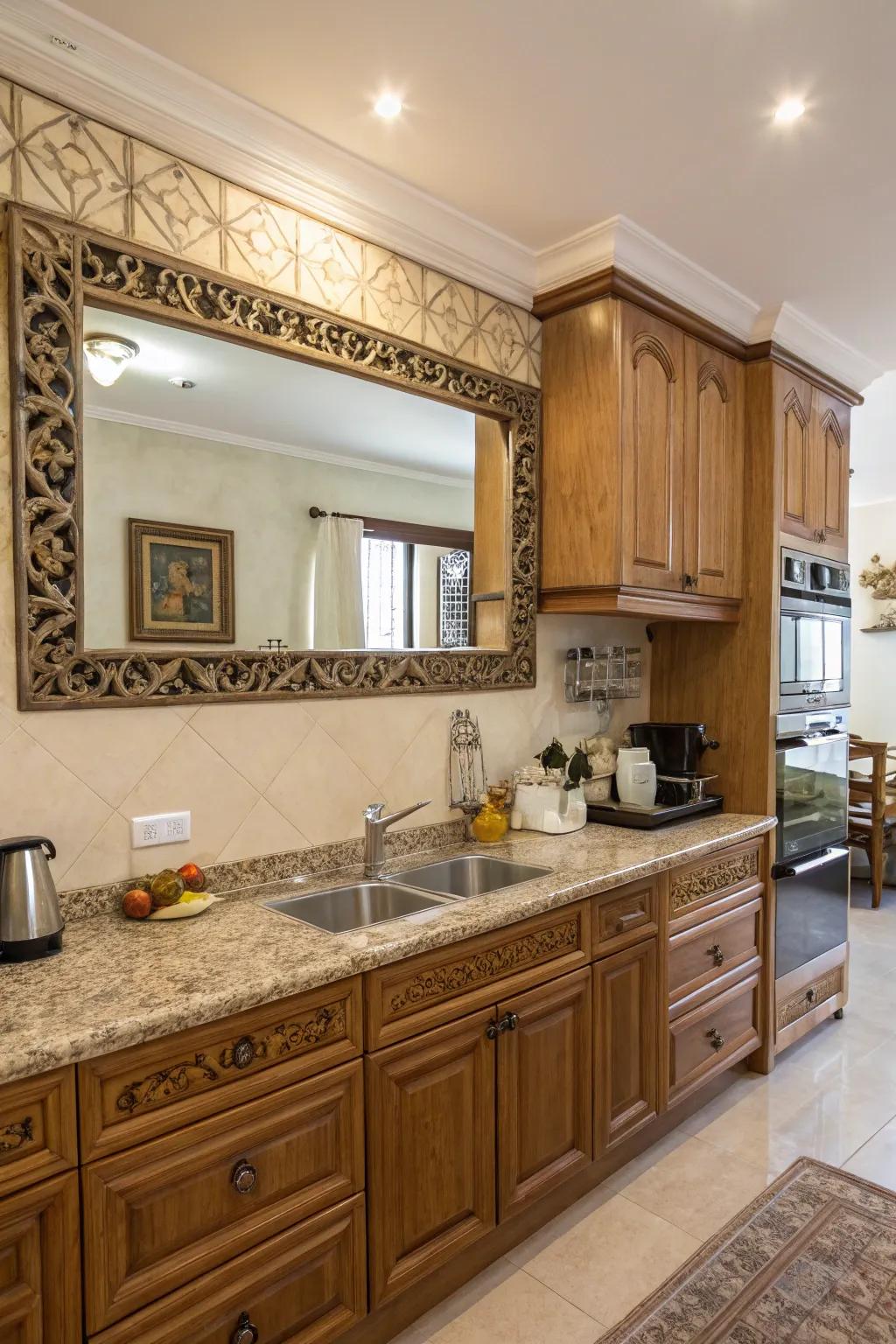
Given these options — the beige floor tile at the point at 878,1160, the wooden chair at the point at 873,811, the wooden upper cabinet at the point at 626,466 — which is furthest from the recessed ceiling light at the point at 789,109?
the wooden chair at the point at 873,811

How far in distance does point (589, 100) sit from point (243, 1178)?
7.58 feet

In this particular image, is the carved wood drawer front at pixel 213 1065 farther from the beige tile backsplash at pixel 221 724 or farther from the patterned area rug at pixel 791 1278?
the patterned area rug at pixel 791 1278

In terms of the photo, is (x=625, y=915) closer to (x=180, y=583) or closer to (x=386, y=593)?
(x=386, y=593)

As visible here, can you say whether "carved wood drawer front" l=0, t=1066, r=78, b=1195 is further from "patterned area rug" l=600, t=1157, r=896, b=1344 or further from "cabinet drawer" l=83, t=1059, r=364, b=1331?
"patterned area rug" l=600, t=1157, r=896, b=1344

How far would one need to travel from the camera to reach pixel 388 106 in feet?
6.28

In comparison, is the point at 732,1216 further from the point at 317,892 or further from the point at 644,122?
the point at 644,122

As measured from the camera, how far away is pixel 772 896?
3043 millimetres

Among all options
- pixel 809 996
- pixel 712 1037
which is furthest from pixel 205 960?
pixel 809 996

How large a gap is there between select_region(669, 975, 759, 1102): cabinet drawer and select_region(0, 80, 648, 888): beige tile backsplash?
979 mm

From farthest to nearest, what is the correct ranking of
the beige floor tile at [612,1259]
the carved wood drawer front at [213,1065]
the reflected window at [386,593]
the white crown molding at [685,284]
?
the white crown molding at [685,284], the reflected window at [386,593], the beige floor tile at [612,1259], the carved wood drawer front at [213,1065]

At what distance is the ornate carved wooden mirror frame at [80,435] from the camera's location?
1.69m

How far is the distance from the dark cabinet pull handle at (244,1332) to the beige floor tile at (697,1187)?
122cm

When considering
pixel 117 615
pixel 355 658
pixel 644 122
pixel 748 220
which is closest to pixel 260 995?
pixel 117 615

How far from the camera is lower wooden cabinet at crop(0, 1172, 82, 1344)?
1.20 m
